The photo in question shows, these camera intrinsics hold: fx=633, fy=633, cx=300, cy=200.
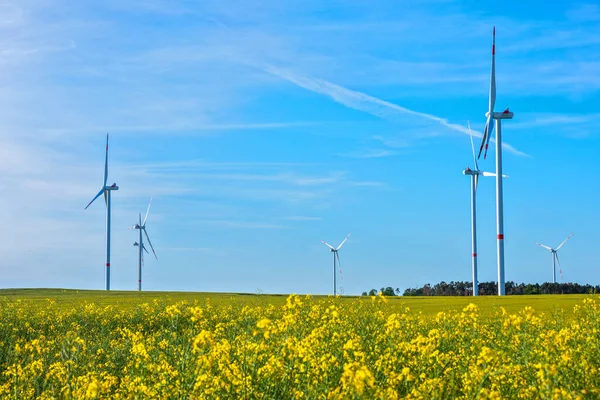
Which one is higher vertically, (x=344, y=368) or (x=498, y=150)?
(x=498, y=150)

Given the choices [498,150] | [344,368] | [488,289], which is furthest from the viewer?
[488,289]

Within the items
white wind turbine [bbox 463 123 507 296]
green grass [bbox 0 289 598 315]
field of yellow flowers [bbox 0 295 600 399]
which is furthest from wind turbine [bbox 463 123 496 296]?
field of yellow flowers [bbox 0 295 600 399]

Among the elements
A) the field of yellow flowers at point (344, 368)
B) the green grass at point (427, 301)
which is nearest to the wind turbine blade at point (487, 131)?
the green grass at point (427, 301)

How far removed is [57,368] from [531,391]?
Answer: 7172mm

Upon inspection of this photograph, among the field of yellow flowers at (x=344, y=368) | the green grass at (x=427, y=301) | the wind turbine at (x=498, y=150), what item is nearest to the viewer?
the field of yellow flowers at (x=344, y=368)

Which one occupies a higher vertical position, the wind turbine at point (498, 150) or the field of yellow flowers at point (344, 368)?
the wind turbine at point (498, 150)

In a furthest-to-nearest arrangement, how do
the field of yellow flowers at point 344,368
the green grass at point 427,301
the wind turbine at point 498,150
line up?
the wind turbine at point 498,150, the green grass at point 427,301, the field of yellow flowers at point 344,368

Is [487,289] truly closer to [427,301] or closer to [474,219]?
[474,219]

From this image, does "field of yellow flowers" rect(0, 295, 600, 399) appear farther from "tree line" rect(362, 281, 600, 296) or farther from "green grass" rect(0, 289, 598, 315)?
"tree line" rect(362, 281, 600, 296)

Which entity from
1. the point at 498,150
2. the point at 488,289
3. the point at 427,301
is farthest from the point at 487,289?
the point at 427,301

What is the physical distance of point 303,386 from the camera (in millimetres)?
7805

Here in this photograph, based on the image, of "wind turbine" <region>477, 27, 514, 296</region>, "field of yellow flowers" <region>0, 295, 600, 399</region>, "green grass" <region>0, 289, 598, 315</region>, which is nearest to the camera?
"field of yellow flowers" <region>0, 295, 600, 399</region>

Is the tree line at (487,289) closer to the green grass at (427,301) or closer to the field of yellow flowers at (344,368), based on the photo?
the green grass at (427,301)

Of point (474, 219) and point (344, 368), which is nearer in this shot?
point (344, 368)
